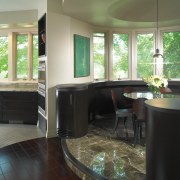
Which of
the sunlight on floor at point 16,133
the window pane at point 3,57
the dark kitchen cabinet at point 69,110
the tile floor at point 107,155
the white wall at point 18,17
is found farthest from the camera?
the window pane at point 3,57

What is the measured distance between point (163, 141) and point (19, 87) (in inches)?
194

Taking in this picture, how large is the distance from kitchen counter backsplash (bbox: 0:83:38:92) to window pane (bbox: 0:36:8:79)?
0.41 m

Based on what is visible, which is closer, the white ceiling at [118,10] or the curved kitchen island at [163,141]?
the curved kitchen island at [163,141]

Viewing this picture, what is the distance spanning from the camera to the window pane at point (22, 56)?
250 inches

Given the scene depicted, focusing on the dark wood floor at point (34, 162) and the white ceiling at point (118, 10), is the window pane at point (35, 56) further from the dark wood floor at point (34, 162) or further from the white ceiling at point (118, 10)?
the dark wood floor at point (34, 162)

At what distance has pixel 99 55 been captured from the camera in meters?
6.11

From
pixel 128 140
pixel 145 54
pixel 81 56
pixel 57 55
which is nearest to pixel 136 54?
pixel 145 54

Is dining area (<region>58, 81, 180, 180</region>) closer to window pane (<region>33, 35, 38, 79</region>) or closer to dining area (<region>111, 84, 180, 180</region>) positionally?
dining area (<region>111, 84, 180, 180</region>)

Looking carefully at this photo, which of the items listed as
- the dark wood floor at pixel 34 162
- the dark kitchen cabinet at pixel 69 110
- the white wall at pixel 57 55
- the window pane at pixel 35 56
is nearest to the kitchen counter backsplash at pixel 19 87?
the window pane at pixel 35 56

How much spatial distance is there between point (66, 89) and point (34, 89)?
1.89 m

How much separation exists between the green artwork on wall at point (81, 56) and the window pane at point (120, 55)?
3.47 feet

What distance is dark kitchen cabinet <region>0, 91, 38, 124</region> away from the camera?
18.7ft

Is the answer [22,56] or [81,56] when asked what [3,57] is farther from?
[81,56]

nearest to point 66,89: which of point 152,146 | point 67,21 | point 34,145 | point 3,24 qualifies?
point 34,145
